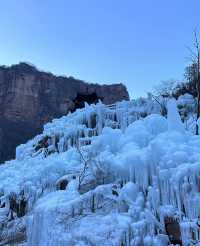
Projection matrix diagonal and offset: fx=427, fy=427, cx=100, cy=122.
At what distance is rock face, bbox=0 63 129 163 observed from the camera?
5016 centimetres

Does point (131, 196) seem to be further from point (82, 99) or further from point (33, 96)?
point (33, 96)

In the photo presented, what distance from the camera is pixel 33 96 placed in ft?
175

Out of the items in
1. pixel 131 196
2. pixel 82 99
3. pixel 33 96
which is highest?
pixel 33 96

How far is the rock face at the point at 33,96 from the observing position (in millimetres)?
50156

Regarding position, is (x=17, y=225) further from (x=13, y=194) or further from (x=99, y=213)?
(x=99, y=213)

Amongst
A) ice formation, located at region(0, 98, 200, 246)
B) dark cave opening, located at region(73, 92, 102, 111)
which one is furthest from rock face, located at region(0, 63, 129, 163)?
ice formation, located at region(0, 98, 200, 246)

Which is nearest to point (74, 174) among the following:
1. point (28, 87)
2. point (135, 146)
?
point (135, 146)

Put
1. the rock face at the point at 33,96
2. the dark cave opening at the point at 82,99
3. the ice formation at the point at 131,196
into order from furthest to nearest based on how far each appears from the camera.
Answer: the rock face at the point at 33,96, the dark cave opening at the point at 82,99, the ice formation at the point at 131,196

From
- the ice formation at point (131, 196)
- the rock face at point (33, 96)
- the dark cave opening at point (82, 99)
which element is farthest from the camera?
the rock face at point (33, 96)

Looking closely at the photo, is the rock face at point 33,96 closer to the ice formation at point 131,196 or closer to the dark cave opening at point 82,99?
the dark cave opening at point 82,99

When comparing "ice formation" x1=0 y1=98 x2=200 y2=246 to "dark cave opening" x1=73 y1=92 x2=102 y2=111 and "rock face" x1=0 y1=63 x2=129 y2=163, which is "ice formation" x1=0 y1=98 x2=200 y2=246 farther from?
"rock face" x1=0 y1=63 x2=129 y2=163

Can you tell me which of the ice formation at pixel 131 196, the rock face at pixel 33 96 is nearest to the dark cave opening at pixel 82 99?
the ice formation at pixel 131 196

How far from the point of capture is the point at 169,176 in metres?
7.95

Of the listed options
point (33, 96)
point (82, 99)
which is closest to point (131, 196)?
point (82, 99)
